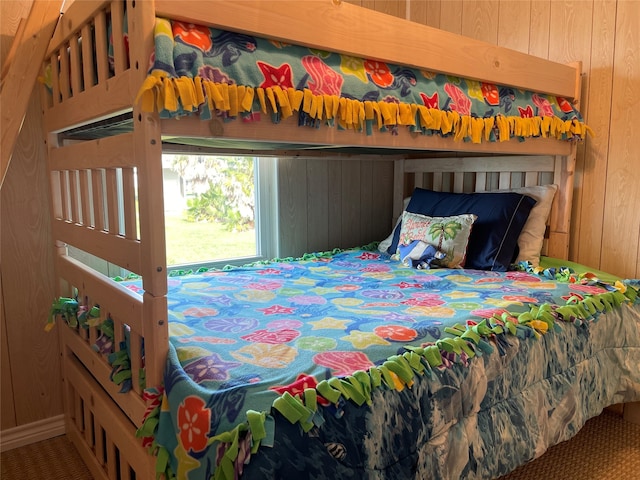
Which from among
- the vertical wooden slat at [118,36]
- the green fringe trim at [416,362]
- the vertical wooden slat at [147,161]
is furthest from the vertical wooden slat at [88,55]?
the green fringe trim at [416,362]

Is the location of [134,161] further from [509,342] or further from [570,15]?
[570,15]

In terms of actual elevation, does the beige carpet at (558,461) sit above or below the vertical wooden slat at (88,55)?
below

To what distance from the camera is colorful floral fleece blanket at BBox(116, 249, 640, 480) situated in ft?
3.26

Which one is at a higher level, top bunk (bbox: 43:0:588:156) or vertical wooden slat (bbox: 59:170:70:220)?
top bunk (bbox: 43:0:588:156)

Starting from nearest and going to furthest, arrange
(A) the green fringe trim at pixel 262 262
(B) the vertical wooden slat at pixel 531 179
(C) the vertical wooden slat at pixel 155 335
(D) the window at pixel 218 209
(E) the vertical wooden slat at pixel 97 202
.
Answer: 1. (C) the vertical wooden slat at pixel 155 335
2. (E) the vertical wooden slat at pixel 97 202
3. (A) the green fringe trim at pixel 262 262
4. (D) the window at pixel 218 209
5. (B) the vertical wooden slat at pixel 531 179

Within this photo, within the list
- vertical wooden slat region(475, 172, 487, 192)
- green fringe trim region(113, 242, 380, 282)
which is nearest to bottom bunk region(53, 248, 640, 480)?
green fringe trim region(113, 242, 380, 282)

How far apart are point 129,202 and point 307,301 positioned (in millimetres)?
713

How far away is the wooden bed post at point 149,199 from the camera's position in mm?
1050

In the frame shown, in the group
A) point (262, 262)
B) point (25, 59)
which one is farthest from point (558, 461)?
point (25, 59)

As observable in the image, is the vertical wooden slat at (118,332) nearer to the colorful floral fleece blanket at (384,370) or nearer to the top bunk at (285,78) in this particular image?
the colorful floral fleece blanket at (384,370)

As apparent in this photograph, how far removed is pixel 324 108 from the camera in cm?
133

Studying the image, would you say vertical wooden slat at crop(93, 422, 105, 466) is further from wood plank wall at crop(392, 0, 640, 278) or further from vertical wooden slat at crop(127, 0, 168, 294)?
wood plank wall at crop(392, 0, 640, 278)

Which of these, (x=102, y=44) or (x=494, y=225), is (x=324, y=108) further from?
Answer: (x=494, y=225)

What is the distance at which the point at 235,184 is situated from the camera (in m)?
2.49
